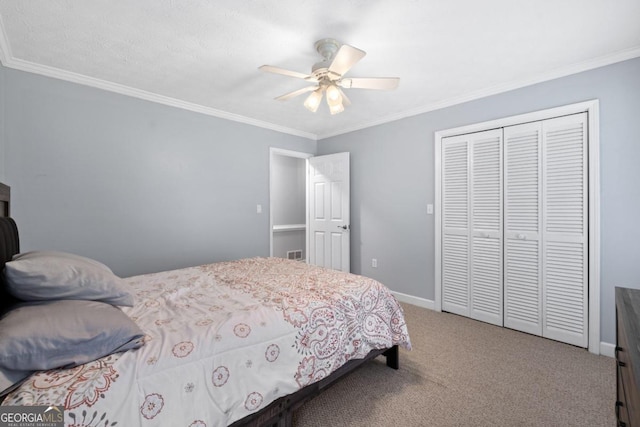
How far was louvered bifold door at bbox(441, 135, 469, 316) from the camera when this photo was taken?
3.15 meters

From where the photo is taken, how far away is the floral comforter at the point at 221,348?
3.18 ft

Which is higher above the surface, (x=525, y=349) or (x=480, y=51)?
(x=480, y=51)

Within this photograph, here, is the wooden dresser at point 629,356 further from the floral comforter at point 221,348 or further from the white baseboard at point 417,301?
the white baseboard at point 417,301

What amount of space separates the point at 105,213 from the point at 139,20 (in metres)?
1.84

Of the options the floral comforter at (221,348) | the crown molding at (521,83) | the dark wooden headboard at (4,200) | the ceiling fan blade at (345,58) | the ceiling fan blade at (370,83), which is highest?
the crown molding at (521,83)

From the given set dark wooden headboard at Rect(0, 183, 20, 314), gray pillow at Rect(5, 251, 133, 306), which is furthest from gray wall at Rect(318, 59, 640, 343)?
dark wooden headboard at Rect(0, 183, 20, 314)

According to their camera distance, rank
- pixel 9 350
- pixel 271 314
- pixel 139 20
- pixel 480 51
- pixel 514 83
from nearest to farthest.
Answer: pixel 9 350 → pixel 271 314 → pixel 139 20 → pixel 480 51 → pixel 514 83

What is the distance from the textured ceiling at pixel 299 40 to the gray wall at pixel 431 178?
181 millimetres

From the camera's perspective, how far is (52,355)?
0.97m

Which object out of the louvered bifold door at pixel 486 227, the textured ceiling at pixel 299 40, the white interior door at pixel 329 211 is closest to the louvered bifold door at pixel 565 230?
the louvered bifold door at pixel 486 227

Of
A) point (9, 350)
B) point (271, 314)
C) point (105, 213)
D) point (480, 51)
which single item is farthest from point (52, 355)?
point (480, 51)

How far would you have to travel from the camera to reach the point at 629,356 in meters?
0.84

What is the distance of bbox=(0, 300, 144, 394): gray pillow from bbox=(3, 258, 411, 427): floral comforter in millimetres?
41

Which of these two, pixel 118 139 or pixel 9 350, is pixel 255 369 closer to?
pixel 9 350
